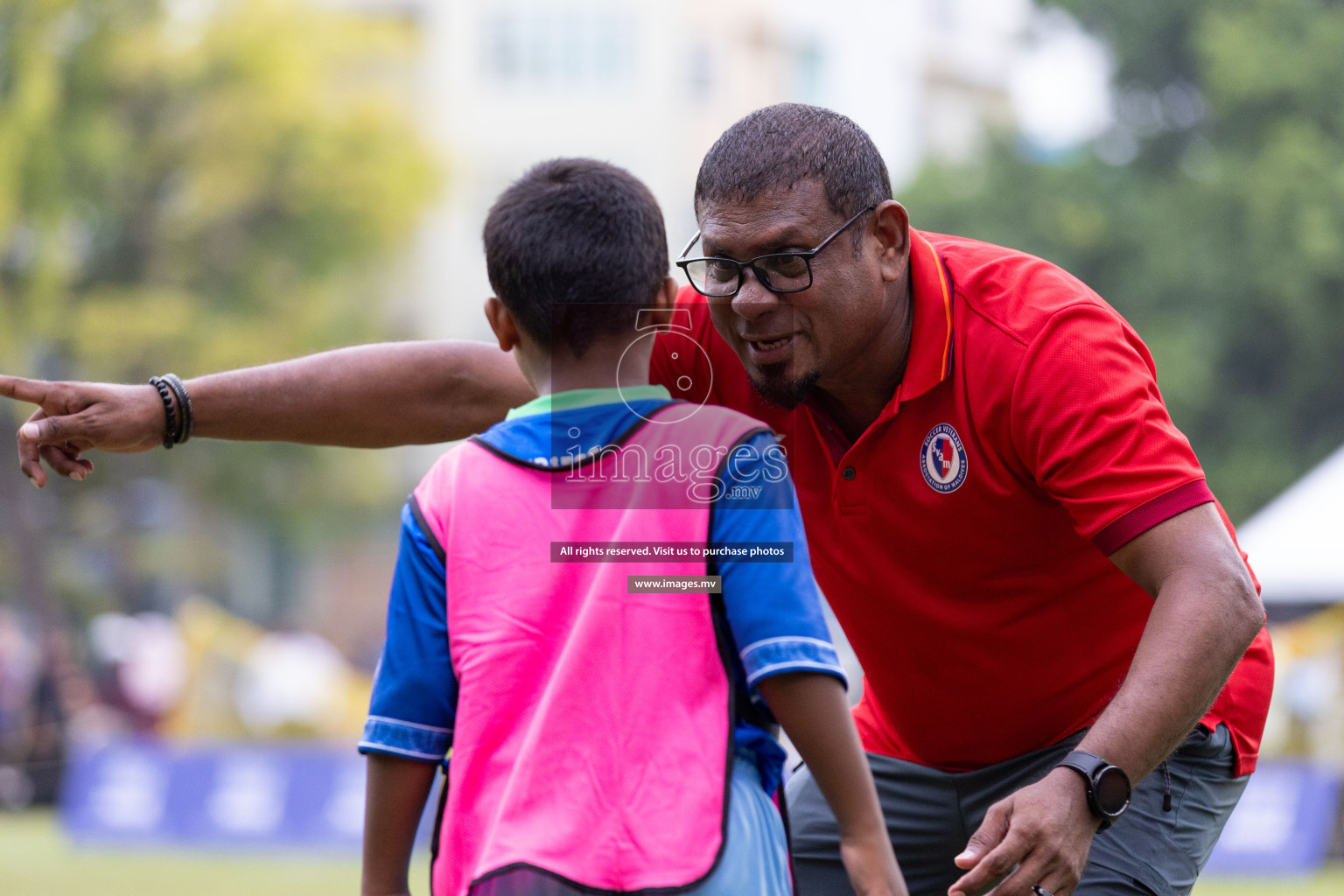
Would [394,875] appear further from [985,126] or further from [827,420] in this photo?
[985,126]

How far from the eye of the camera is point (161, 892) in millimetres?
9969

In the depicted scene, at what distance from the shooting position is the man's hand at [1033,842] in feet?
8.25

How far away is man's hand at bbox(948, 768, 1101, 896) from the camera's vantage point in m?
2.52

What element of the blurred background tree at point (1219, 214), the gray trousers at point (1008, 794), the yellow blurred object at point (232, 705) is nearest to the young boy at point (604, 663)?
the gray trousers at point (1008, 794)

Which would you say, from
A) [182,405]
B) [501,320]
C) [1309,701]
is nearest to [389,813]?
[501,320]

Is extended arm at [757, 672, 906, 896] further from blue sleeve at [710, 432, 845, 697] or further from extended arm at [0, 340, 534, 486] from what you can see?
extended arm at [0, 340, 534, 486]

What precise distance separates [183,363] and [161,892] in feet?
53.8

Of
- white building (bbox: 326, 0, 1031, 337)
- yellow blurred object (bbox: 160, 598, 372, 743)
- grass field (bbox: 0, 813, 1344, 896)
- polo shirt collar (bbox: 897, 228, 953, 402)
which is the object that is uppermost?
white building (bbox: 326, 0, 1031, 337)

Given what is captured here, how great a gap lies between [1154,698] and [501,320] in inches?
52.4

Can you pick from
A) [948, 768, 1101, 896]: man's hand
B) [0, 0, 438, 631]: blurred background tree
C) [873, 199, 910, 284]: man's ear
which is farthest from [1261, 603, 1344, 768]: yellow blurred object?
[0, 0, 438, 631]: blurred background tree

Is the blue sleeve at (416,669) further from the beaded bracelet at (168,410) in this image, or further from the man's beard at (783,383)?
the beaded bracelet at (168,410)

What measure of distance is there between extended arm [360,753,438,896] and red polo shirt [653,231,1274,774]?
1071 millimetres

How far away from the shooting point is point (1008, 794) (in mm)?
3432

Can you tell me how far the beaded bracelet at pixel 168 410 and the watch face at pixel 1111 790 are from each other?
2.10 m
